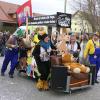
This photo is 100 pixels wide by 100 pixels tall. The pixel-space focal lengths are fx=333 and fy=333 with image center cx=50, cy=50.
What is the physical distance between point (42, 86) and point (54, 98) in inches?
34.1

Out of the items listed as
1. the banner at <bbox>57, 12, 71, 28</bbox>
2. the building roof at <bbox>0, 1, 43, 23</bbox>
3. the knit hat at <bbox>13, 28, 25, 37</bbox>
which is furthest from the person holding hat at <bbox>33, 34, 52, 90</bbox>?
the building roof at <bbox>0, 1, 43, 23</bbox>

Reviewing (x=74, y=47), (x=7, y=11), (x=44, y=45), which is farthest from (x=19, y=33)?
(x=7, y=11)

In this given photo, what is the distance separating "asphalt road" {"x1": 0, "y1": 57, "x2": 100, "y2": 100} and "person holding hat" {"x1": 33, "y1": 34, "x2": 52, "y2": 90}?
0.26 m

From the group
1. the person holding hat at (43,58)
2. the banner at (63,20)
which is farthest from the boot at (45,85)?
the banner at (63,20)

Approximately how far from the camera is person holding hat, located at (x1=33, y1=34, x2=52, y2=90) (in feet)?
27.8

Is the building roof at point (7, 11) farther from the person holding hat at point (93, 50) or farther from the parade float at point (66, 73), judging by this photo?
the parade float at point (66, 73)

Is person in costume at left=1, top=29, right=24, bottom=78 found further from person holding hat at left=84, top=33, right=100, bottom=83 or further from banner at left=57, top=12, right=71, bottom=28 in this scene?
banner at left=57, top=12, right=71, bottom=28

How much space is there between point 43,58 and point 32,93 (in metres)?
0.93

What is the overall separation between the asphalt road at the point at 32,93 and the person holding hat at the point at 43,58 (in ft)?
0.87

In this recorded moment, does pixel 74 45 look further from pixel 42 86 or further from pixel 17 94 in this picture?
pixel 17 94

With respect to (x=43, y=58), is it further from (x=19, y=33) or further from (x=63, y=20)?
(x=63, y=20)

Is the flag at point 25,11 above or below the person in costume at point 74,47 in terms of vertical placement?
above

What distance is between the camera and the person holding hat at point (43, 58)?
8484 mm

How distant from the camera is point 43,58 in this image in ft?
27.8
